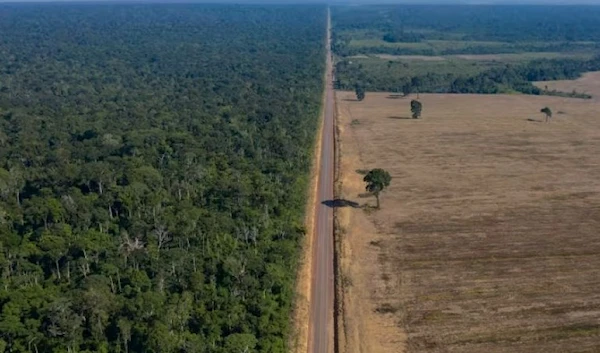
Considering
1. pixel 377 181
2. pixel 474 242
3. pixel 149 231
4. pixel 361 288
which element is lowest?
pixel 361 288

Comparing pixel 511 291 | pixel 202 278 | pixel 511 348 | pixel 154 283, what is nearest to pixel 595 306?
pixel 511 291

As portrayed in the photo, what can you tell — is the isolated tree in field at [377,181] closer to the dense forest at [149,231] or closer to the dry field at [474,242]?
the dry field at [474,242]

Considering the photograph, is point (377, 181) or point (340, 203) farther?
point (340, 203)

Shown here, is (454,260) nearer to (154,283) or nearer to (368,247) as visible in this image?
(368,247)

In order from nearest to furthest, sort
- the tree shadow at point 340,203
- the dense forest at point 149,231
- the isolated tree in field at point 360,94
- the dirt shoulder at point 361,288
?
the dense forest at point 149,231
the dirt shoulder at point 361,288
the tree shadow at point 340,203
the isolated tree in field at point 360,94

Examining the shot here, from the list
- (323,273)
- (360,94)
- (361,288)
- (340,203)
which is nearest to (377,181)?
(340,203)

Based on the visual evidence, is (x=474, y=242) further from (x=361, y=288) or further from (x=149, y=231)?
(x=149, y=231)

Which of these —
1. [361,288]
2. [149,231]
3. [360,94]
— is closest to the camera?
[361,288]

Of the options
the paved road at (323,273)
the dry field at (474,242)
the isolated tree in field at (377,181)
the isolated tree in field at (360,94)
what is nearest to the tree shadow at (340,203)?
the paved road at (323,273)
